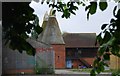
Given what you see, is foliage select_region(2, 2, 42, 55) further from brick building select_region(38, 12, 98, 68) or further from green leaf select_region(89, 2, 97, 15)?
brick building select_region(38, 12, 98, 68)

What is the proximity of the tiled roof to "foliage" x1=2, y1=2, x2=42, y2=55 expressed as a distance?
60.9 ft

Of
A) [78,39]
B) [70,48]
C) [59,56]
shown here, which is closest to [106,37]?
[59,56]

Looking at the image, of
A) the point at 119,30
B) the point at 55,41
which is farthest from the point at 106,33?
the point at 55,41

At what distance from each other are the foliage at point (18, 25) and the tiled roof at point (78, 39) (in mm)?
18568

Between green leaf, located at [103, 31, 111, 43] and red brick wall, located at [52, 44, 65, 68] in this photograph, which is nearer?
green leaf, located at [103, 31, 111, 43]

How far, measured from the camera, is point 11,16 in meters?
0.93

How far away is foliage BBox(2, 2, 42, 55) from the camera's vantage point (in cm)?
89

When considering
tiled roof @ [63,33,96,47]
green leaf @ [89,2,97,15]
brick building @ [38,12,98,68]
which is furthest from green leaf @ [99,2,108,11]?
tiled roof @ [63,33,96,47]

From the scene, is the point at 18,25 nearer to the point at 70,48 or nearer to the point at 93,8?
the point at 93,8

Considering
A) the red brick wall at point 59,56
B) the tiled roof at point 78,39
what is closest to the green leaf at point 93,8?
the red brick wall at point 59,56

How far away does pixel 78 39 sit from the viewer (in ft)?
68.7

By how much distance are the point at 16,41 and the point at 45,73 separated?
395 inches

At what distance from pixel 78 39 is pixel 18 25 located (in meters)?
20.1

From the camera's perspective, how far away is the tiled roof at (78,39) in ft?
65.6
